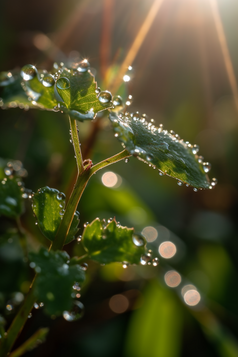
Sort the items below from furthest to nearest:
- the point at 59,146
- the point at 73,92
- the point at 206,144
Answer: the point at 206,144
the point at 59,146
the point at 73,92

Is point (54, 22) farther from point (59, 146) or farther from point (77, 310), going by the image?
point (77, 310)

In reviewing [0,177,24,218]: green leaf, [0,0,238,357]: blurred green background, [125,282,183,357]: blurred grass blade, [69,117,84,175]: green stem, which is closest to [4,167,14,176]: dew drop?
[0,177,24,218]: green leaf

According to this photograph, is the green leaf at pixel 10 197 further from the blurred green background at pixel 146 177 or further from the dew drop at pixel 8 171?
the blurred green background at pixel 146 177

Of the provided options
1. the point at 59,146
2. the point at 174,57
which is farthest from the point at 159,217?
the point at 174,57

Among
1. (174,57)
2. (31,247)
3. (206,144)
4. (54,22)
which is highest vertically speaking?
(174,57)

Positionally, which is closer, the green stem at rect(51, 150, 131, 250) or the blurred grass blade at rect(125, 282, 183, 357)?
the green stem at rect(51, 150, 131, 250)

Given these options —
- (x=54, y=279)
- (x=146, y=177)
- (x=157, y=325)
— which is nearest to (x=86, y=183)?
(x=54, y=279)

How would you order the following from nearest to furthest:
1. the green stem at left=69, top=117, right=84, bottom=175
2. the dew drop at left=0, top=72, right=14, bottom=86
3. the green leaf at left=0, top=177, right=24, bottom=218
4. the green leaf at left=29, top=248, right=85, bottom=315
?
the green leaf at left=29, top=248, right=85, bottom=315
the green stem at left=69, top=117, right=84, bottom=175
the green leaf at left=0, top=177, right=24, bottom=218
the dew drop at left=0, top=72, right=14, bottom=86

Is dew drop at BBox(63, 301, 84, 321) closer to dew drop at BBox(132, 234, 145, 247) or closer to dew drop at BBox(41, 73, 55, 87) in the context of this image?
dew drop at BBox(132, 234, 145, 247)
